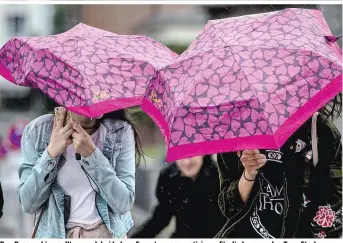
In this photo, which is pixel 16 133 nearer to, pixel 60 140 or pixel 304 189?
pixel 60 140

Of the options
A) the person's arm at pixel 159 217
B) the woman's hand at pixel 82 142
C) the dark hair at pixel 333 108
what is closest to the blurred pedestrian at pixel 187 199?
the person's arm at pixel 159 217

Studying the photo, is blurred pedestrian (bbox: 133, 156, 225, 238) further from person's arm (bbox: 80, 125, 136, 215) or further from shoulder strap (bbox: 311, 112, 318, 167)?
person's arm (bbox: 80, 125, 136, 215)

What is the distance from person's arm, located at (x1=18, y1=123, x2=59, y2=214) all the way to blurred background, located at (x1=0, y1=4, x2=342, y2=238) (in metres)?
0.85

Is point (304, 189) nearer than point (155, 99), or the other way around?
point (155, 99)

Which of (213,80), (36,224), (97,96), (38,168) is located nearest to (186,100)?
(213,80)

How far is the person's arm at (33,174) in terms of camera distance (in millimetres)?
3176

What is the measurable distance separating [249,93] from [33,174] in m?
1.17

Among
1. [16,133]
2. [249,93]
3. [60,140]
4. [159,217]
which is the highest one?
[249,93]

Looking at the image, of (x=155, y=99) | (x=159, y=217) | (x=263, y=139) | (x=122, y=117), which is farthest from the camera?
(x=159, y=217)

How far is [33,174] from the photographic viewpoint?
320 cm

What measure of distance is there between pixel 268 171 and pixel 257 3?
4.07 ft

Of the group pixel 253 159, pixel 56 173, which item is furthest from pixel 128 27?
pixel 253 159

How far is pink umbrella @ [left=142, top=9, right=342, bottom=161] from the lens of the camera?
8.83ft

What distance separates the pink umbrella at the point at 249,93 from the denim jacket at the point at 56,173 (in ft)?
1.62
